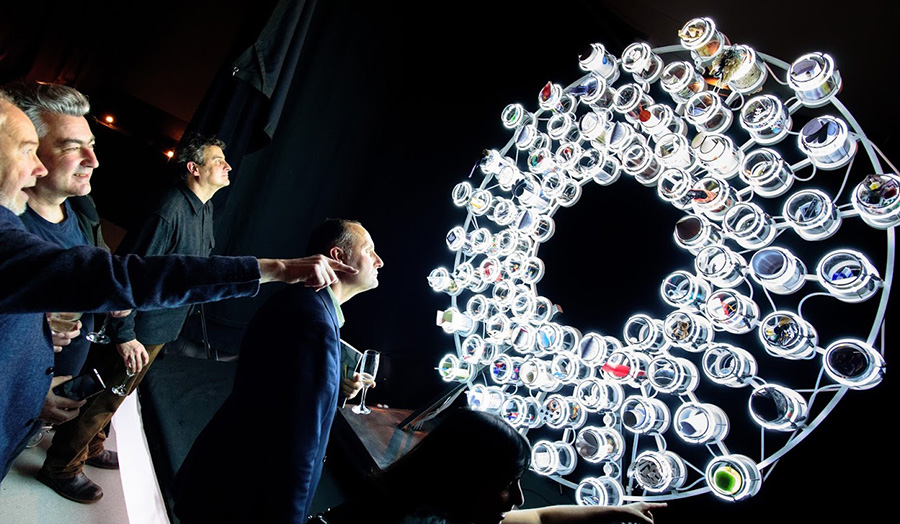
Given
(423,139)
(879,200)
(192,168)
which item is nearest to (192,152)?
(192,168)

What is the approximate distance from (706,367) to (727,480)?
1.11 feet

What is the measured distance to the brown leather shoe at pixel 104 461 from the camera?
2.09 meters

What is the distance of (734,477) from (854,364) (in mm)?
446

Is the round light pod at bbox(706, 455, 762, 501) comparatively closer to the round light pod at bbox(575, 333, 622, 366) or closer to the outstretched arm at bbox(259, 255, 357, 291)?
the round light pod at bbox(575, 333, 622, 366)

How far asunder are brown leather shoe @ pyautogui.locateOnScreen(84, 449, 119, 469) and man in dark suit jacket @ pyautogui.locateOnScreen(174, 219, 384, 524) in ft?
3.90

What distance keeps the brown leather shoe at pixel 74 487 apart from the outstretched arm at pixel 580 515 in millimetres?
1725

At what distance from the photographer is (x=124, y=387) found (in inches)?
75.2

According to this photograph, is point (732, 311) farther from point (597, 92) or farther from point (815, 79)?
point (597, 92)

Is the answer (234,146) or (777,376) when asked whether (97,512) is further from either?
(777,376)

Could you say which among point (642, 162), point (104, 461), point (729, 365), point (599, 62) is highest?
point (599, 62)

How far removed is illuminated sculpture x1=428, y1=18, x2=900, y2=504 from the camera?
1264 millimetres

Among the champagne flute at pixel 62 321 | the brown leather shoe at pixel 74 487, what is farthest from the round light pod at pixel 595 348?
the brown leather shoe at pixel 74 487

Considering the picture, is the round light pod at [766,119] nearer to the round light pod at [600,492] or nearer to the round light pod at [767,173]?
the round light pod at [767,173]

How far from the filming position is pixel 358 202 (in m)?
4.14
